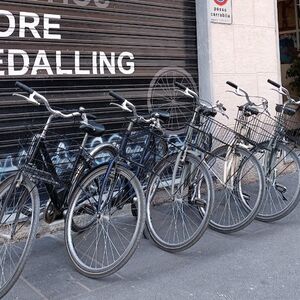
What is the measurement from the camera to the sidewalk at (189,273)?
3398 millimetres

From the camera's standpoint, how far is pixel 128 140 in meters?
4.14

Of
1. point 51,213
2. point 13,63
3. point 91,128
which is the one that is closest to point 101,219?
point 51,213

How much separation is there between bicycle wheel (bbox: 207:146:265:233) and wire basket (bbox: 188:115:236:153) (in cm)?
9

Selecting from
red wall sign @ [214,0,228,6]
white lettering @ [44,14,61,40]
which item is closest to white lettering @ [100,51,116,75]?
white lettering @ [44,14,61,40]

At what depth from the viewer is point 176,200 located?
170 inches

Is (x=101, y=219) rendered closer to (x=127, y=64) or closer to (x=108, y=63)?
(x=108, y=63)

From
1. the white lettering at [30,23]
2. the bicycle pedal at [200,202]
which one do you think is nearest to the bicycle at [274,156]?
the bicycle pedal at [200,202]

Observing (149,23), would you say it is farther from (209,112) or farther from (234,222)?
(234,222)

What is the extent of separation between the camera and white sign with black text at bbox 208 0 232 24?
235 inches

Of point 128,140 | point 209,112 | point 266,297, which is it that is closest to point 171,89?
point 209,112

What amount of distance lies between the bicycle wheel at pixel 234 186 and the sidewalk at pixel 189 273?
0.16 metres

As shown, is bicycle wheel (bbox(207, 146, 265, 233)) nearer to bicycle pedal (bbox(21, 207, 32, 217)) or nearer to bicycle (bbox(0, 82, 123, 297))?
bicycle (bbox(0, 82, 123, 297))

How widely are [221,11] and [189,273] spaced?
362 centimetres

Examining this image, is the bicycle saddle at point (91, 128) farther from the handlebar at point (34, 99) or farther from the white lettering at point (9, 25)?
the white lettering at point (9, 25)
